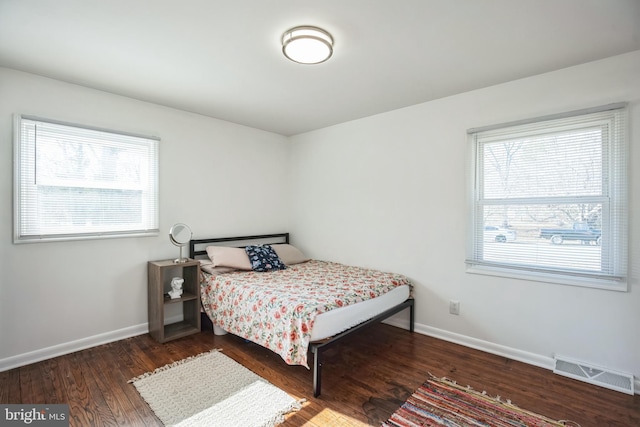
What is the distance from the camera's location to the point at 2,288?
2441 mm

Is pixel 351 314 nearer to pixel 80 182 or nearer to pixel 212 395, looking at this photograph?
pixel 212 395

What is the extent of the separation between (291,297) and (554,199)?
2.34 m

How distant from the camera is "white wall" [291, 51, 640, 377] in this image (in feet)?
7.61

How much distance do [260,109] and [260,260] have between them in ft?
5.77

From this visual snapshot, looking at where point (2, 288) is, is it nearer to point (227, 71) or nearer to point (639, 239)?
point (227, 71)

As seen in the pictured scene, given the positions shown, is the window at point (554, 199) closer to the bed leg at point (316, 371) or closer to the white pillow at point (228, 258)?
the bed leg at point (316, 371)

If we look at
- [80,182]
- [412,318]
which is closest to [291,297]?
[412,318]

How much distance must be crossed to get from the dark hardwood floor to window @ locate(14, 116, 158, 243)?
1156 mm

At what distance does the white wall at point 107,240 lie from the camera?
8.18ft

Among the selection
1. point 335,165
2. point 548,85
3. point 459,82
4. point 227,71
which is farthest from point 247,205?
point 548,85

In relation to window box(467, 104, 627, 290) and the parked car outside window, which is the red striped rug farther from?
the parked car outside window

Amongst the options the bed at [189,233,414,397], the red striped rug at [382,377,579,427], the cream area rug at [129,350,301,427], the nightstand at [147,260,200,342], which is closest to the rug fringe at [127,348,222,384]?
the cream area rug at [129,350,301,427]

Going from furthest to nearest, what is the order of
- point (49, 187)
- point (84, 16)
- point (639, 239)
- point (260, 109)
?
1. point (260, 109)
2. point (49, 187)
3. point (639, 239)
4. point (84, 16)

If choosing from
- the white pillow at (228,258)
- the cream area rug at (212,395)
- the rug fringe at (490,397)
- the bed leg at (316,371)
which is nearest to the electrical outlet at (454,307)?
the rug fringe at (490,397)
